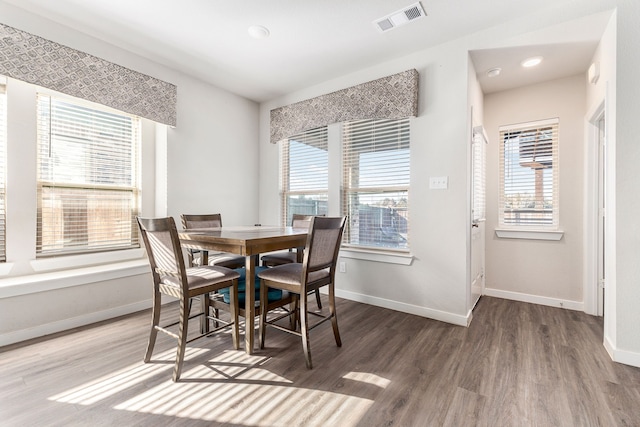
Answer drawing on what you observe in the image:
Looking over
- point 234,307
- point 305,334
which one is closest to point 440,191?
point 305,334

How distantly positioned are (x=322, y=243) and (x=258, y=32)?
6.59 feet

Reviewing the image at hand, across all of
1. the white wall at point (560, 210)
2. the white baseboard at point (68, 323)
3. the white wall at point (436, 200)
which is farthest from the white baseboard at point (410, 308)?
the white baseboard at point (68, 323)

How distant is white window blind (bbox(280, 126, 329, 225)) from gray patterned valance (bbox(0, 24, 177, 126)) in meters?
1.54

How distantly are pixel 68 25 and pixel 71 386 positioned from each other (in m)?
2.88

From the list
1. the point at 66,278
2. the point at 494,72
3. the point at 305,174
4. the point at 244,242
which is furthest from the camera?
the point at 305,174

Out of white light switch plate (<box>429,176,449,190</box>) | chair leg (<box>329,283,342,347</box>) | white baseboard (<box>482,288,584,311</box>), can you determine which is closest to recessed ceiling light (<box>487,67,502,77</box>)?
white light switch plate (<box>429,176,449,190</box>)

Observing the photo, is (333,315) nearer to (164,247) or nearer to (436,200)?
(164,247)

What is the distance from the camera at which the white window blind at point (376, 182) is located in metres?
3.18

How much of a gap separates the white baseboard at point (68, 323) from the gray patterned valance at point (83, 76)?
1.98 m

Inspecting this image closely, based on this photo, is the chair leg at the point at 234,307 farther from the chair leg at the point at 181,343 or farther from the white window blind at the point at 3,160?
the white window blind at the point at 3,160

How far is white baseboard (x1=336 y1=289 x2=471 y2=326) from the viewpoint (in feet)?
8.96

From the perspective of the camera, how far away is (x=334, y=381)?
181 cm

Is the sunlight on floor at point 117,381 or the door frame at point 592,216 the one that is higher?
the door frame at point 592,216

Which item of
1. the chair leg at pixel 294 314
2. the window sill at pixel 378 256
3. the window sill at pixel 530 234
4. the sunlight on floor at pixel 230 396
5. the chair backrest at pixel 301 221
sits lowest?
the sunlight on floor at pixel 230 396
